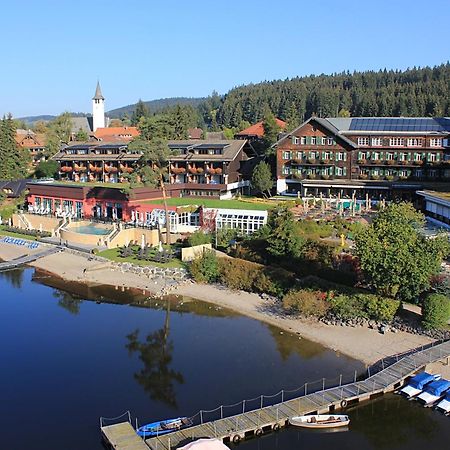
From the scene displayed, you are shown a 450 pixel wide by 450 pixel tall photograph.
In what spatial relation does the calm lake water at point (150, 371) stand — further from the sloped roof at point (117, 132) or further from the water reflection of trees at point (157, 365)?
the sloped roof at point (117, 132)

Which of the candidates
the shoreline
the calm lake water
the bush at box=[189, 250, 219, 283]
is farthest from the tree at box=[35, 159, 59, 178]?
the bush at box=[189, 250, 219, 283]

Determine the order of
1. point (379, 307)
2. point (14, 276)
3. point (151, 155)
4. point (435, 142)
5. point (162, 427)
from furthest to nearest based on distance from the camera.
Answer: point (435, 142)
point (151, 155)
point (14, 276)
point (379, 307)
point (162, 427)

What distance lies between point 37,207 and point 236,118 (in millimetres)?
70735

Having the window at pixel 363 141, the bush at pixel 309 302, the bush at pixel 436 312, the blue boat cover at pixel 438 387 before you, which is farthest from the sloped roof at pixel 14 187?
the blue boat cover at pixel 438 387

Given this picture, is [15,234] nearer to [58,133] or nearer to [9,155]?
[9,155]

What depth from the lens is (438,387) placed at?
21.6m

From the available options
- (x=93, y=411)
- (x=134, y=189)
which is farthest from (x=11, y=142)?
(x=93, y=411)

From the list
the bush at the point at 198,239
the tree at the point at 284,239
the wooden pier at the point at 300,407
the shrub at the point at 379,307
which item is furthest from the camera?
the bush at the point at 198,239

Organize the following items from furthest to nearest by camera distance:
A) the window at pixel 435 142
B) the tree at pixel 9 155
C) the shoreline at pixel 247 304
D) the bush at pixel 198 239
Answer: the tree at pixel 9 155 < the window at pixel 435 142 < the bush at pixel 198 239 < the shoreline at pixel 247 304

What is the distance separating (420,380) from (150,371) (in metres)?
11.3

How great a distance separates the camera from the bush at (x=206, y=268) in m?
36.7

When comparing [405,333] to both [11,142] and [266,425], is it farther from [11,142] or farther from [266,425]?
[11,142]

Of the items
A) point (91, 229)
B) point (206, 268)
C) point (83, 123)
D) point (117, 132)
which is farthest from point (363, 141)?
point (83, 123)

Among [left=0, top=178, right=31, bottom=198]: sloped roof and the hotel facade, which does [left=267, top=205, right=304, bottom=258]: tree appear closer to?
the hotel facade
